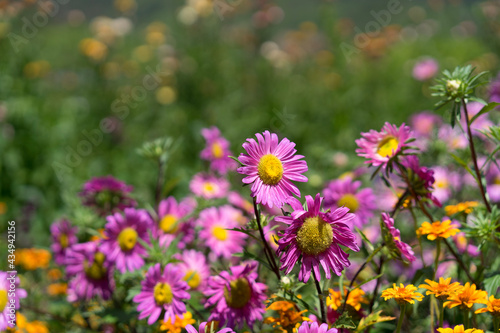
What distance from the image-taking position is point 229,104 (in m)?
4.48

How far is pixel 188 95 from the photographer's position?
4.68 m

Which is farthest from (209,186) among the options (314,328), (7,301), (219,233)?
(314,328)

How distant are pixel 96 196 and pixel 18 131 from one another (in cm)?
220

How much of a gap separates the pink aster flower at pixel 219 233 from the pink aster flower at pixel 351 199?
0.35 m

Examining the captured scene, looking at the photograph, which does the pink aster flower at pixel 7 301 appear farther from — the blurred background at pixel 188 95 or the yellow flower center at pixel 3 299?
the blurred background at pixel 188 95

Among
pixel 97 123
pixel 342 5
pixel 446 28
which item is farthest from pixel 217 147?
pixel 342 5

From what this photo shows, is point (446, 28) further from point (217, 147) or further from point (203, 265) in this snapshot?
point (203, 265)

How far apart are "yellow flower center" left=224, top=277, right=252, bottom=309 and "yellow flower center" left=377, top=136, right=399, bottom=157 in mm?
514

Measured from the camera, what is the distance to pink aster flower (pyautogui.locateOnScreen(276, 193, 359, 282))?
0.99 metres

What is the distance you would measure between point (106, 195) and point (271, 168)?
2.94ft

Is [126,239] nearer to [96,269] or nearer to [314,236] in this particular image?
[96,269]

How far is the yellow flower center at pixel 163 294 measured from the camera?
4.21 feet

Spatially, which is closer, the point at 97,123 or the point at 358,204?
the point at 358,204

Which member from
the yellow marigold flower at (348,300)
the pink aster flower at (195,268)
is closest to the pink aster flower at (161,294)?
the pink aster flower at (195,268)
